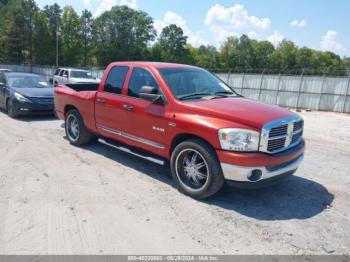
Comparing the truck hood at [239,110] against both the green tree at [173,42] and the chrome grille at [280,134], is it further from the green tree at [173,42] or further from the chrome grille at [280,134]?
the green tree at [173,42]

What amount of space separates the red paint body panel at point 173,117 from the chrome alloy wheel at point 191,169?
0.30 meters

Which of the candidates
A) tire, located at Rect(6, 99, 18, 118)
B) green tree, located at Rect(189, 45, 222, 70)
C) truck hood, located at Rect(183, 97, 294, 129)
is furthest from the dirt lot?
green tree, located at Rect(189, 45, 222, 70)

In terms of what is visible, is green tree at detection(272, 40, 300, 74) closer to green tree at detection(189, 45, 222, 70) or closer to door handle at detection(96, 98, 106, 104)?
green tree at detection(189, 45, 222, 70)

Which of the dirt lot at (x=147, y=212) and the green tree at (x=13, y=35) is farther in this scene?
the green tree at (x=13, y=35)

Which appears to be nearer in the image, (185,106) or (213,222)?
(213,222)

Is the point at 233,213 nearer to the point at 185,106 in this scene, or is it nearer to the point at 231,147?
the point at 231,147

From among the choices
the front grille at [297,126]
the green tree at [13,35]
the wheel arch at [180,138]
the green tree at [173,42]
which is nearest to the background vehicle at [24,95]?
the wheel arch at [180,138]

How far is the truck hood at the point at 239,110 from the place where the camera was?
4.49 meters

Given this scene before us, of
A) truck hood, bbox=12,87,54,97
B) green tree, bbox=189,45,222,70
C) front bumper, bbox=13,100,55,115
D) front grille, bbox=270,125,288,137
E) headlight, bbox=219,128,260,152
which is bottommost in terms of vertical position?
front bumper, bbox=13,100,55,115

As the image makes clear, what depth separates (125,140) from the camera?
19.8 feet

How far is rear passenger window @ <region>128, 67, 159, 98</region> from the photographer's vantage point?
564 centimetres

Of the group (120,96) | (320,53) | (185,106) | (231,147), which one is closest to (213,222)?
(231,147)

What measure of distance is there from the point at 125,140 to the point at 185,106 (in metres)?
1.59

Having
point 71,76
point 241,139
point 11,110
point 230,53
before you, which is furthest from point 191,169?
point 230,53
